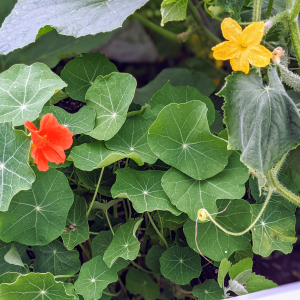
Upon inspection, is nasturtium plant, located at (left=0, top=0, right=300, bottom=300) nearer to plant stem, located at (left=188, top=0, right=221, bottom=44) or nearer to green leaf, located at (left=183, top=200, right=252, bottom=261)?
green leaf, located at (left=183, top=200, right=252, bottom=261)

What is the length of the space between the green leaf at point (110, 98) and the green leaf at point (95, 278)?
0.28 metres

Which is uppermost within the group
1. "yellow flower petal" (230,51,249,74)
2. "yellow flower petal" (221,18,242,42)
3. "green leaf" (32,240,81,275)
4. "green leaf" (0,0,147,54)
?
"green leaf" (0,0,147,54)

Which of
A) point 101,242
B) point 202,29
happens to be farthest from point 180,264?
point 202,29

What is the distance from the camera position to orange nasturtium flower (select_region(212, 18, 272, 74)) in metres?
0.49

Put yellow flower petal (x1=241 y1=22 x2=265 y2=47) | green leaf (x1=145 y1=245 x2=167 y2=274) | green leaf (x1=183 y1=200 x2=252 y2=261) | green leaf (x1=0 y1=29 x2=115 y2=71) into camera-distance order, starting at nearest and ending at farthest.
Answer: yellow flower petal (x1=241 y1=22 x2=265 y2=47), green leaf (x1=183 y1=200 x2=252 y2=261), green leaf (x1=145 y1=245 x2=167 y2=274), green leaf (x1=0 y1=29 x2=115 y2=71)

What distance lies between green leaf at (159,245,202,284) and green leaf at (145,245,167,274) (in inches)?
2.8

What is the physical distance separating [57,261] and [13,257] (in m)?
0.09

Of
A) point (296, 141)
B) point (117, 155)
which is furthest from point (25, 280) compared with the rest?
point (296, 141)

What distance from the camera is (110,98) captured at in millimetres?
626

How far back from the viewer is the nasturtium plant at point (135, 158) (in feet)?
1.70

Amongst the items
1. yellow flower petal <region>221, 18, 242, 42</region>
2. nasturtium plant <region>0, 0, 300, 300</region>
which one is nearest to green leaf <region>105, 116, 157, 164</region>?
nasturtium plant <region>0, 0, 300, 300</region>

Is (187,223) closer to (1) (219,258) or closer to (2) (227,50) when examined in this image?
(1) (219,258)

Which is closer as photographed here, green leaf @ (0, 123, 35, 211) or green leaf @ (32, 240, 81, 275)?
green leaf @ (0, 123, 35, 211)

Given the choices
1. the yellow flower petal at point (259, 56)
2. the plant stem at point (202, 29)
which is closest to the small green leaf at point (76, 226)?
the yellow flower petal at point (259, 56)
